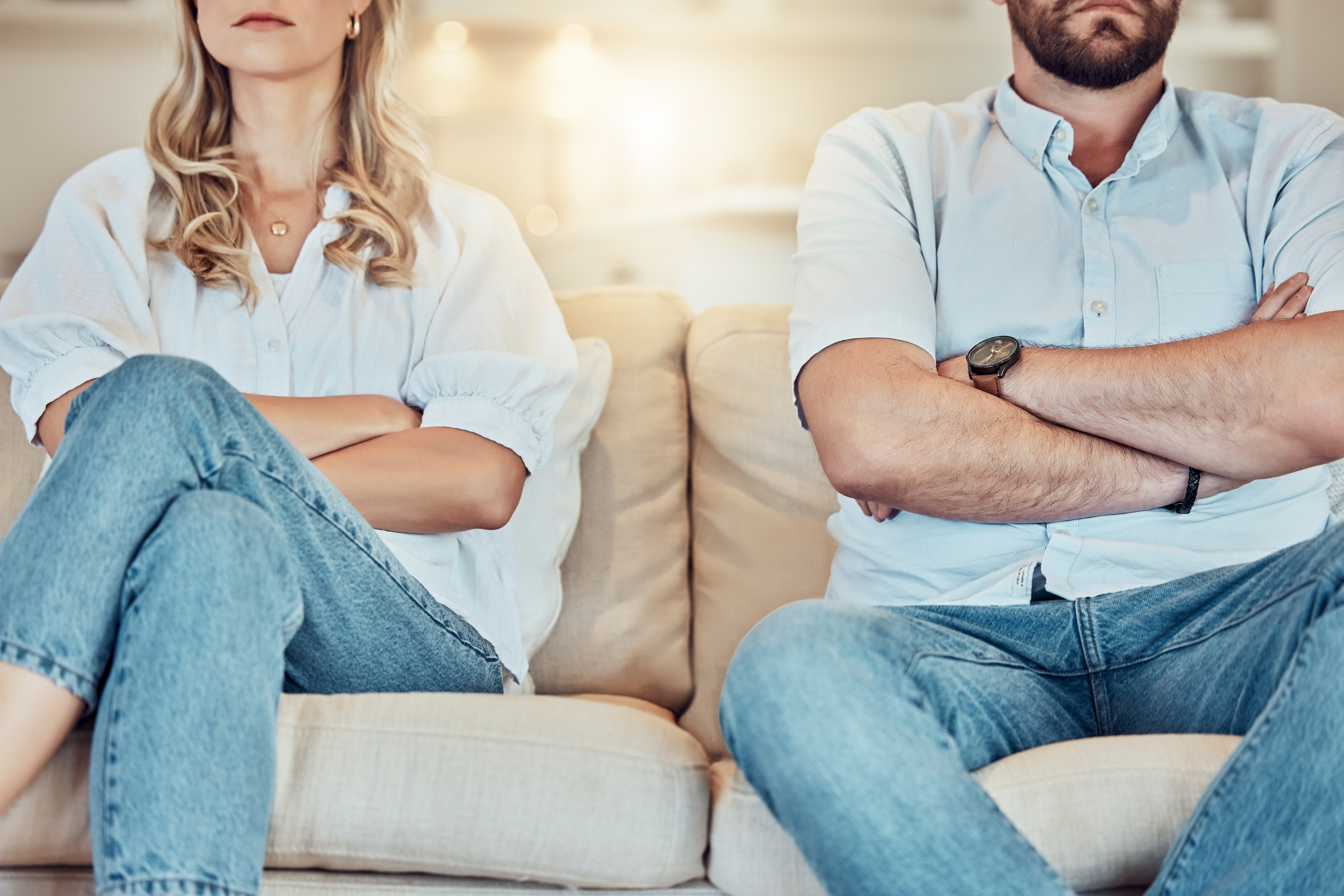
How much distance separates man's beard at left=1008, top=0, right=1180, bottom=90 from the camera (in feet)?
4.58

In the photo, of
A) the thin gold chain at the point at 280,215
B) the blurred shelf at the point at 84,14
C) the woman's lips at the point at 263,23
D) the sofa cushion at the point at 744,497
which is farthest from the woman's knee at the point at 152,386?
the blurred shelf at the point at 84,14

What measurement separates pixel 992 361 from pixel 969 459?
122 millimetres

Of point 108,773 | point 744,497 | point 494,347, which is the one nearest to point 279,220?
point 494,347

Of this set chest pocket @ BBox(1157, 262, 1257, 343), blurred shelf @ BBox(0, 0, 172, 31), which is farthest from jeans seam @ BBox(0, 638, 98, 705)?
blurred shelf @ BBox(0, 0, 172, 31)

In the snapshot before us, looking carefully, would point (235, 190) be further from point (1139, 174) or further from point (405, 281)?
point (1139, 174)

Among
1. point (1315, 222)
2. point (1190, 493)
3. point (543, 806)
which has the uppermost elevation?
point (1315, 222)

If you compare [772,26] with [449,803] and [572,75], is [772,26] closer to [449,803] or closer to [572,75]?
[572,75]

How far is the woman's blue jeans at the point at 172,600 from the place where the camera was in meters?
0.81

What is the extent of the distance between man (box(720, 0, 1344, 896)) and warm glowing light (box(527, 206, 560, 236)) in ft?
5.68

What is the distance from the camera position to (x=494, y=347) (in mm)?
1379

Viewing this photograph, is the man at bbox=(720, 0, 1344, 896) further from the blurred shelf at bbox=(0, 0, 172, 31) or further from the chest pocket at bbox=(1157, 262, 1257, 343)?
the blurred shelf at bbox=(0, 0, 172, 31)

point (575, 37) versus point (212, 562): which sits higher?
point (575, 37)

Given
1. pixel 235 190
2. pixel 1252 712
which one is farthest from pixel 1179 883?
pixel 235 190

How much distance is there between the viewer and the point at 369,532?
A: 3.54 ft
